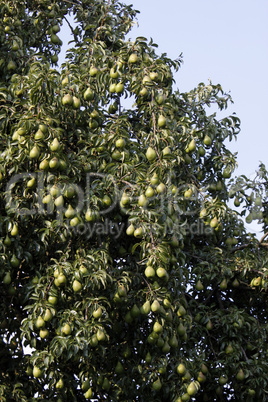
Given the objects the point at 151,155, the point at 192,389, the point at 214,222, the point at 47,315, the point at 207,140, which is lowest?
the point at 192,389

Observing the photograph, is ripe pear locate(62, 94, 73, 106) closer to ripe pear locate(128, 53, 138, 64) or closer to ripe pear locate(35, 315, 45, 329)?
ripe pear locate(128, 53, 138, 64)

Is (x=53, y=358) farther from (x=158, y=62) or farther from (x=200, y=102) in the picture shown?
(x=200, y=102)

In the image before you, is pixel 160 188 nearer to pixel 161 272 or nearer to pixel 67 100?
pixel 161 272

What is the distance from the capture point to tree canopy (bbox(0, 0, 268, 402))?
14.7 feet

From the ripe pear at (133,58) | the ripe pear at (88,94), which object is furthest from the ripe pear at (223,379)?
the ripe pear at (133,58)

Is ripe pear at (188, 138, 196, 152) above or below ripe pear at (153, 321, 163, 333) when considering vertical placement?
above

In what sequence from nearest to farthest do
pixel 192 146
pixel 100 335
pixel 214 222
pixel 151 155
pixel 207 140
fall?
pixel 100 335 → pixel 151 155 → pixel 214 222 → pixel 192 146 → pixel 207 140

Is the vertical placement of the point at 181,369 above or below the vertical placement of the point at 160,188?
below

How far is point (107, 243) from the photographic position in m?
4.91

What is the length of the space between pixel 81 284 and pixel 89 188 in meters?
0.72

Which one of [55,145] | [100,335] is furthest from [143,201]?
[100,335]

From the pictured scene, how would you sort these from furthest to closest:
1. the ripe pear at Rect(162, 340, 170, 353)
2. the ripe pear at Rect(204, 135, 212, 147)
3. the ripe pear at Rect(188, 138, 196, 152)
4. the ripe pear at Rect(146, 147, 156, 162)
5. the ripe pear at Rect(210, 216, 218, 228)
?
the ripe pear at Rect(204, 135, 212, 147) → the ripe pear at Rect(188, 138, 196, 152) → the ripe pear at Rect(210, 216, 218, 228) → the ripe pear at Rect(162, 340, 170, 353) → the ripe pear at Rect(146, 147, 156, 162)

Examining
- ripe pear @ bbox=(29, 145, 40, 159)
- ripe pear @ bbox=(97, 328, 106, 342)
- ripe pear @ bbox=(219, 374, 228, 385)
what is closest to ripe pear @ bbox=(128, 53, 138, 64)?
ripe pear @ bbox=(29, 145, 40, 159)

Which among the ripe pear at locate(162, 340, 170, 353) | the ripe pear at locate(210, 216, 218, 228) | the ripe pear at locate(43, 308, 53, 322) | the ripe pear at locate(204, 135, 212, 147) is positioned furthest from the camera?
the ripe pear at locate(204, 135, 212, 147)
